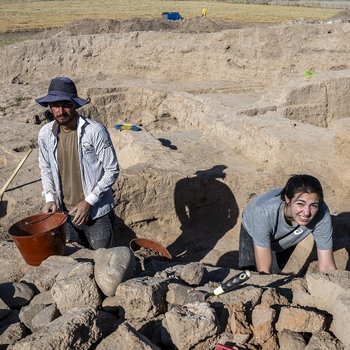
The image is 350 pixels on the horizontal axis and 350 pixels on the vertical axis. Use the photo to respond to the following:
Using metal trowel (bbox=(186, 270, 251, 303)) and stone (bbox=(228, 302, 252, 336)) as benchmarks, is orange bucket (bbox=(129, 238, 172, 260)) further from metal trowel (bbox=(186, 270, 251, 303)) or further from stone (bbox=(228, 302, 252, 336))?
stone (bbox=(228, 302, 252, 336))

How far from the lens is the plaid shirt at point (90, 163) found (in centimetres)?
394

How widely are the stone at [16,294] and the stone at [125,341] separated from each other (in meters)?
0.88

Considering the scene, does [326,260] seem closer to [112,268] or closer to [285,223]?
[285,223]

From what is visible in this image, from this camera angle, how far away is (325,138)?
7035mm

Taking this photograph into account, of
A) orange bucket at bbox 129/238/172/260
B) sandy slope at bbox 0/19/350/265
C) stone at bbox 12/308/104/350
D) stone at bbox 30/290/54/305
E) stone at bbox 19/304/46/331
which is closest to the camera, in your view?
stone at bbox 12/308/104/350

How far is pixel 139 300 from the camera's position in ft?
9.53

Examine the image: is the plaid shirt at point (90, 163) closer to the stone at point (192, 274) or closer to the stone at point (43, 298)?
the stone at point (43, 298)

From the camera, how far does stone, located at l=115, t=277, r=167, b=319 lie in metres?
2.90

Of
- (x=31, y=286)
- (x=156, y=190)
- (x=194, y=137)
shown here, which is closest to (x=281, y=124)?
(x=194, y=137)

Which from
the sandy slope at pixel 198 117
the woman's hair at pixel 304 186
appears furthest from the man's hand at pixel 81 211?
the sandy slope at pixel 198 117

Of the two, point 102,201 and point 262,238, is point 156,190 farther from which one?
point 262,238

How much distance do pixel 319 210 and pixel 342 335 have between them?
3.63 ft

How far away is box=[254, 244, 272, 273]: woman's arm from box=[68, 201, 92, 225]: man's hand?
4.36 ft

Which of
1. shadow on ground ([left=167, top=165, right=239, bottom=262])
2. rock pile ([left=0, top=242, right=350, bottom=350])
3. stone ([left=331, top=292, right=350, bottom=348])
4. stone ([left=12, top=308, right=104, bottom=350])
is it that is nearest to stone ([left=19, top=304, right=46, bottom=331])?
rock pile ([left=0, top=242, right=350, bottom=350])
